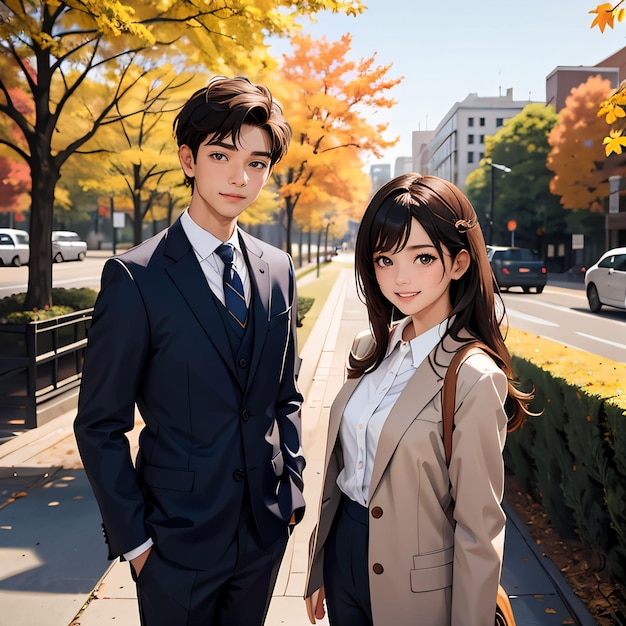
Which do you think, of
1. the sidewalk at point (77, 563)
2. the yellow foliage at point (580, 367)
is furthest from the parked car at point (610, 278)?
the sidewalk at point (77, 563)

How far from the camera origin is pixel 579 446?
4.14m

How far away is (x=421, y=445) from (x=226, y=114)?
1312 mm

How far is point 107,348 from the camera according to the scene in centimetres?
228

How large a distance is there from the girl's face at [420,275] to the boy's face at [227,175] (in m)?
0.57

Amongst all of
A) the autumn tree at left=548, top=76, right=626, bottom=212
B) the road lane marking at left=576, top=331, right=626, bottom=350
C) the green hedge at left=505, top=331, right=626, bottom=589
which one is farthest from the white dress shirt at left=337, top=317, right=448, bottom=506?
the autumn tree at left=548, top=76, right=626, bottom=212

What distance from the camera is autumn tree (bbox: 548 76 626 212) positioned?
39312mm

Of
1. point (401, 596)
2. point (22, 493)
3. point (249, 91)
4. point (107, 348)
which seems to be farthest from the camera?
point (22, 493)

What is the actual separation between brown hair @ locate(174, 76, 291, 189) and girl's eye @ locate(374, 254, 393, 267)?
0.62 meters

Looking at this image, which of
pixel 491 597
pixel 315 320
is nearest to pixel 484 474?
pixel 491 597

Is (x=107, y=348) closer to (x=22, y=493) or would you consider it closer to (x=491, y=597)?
(x=491, y=597)

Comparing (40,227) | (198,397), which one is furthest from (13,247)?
(198,397)

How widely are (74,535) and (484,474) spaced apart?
13.1ft

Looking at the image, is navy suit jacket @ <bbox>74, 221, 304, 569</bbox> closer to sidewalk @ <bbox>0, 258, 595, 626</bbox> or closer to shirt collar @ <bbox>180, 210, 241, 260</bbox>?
shirt collar @ <bbox>180, 210, 241, 260</bbox>

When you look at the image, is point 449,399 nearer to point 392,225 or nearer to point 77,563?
point 392,225
